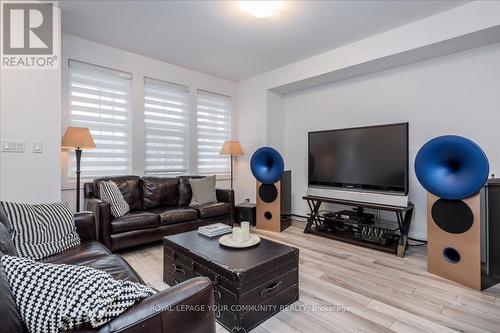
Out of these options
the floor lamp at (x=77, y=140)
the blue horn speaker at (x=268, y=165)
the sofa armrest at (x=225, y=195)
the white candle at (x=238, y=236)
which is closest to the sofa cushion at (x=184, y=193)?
the sofa armrest at (x=225, y=195)

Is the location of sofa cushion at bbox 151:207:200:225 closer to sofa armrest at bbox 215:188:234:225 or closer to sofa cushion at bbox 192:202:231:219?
sofa cushion at bbox 192:202:231:219

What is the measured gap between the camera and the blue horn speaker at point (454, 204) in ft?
6.53

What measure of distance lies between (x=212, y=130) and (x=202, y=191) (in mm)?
1313

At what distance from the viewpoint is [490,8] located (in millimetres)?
2215

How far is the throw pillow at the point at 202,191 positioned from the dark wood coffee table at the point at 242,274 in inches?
62.3

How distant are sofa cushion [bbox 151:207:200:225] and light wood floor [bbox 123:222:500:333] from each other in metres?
0.38

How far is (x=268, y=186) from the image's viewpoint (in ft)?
12.3

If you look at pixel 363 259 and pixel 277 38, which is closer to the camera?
pixel 363 259

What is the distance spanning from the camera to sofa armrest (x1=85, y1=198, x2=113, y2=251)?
8.23 feet

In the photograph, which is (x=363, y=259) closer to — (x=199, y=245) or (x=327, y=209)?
(x=327, y=209)

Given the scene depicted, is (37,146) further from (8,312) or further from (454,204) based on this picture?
(454,204)

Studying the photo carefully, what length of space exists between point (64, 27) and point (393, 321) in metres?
4.11

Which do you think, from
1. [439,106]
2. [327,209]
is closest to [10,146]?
[327,209]

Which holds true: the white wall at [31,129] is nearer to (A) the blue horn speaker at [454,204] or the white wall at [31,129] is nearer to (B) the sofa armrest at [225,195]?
(B) the sofa armrest at [225,195]
